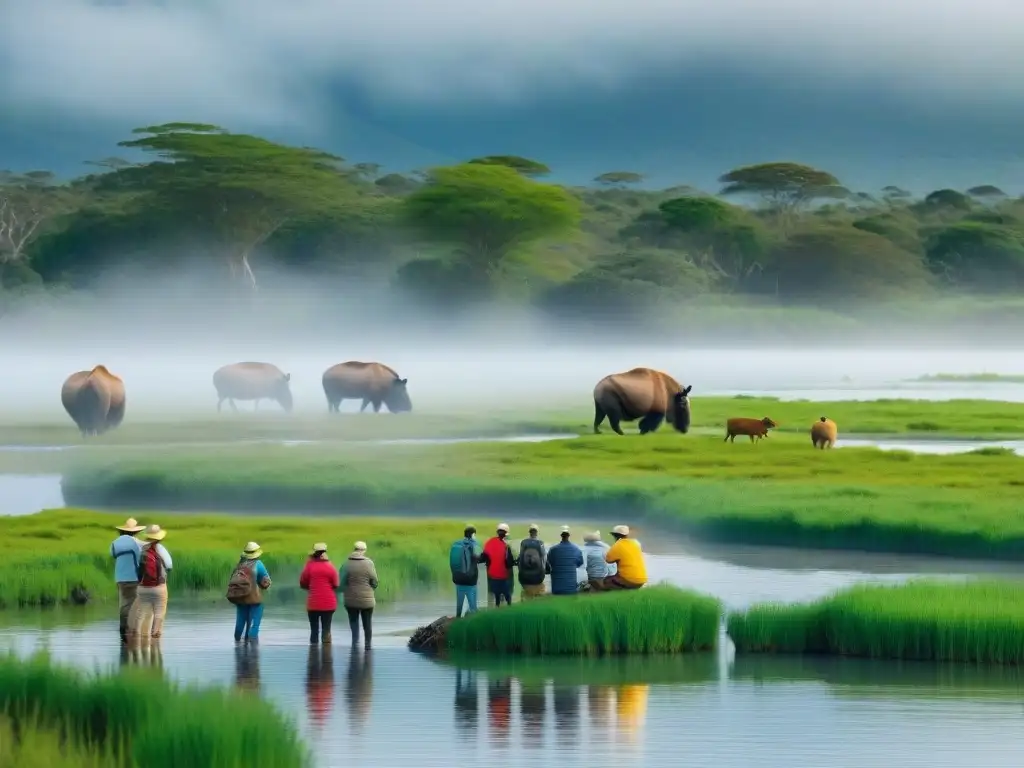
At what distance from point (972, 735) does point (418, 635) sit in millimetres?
8028

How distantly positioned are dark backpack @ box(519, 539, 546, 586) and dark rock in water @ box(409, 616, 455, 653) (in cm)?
105

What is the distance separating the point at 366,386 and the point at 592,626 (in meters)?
61.1

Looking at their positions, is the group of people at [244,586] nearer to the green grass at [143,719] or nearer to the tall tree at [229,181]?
the green grass at [143,719]

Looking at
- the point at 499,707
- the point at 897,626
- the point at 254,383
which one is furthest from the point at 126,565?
the point at 254,383

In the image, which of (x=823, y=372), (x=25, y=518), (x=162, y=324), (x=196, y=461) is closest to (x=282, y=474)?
(x=196, y=461)

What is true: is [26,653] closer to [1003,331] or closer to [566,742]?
[566,742]

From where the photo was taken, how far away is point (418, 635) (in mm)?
27766

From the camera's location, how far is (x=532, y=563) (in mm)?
27797

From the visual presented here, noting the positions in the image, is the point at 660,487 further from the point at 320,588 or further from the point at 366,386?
the point at 366,386

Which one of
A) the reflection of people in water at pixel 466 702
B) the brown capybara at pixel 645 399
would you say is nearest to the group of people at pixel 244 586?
the reflection of people in water at pixel 466 702

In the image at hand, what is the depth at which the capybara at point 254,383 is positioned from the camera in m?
91.5

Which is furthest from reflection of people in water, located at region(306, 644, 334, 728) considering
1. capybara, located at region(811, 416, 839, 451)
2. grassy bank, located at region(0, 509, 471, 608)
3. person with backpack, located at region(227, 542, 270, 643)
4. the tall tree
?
the tall tree

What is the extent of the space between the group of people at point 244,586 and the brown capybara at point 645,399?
4362 cm

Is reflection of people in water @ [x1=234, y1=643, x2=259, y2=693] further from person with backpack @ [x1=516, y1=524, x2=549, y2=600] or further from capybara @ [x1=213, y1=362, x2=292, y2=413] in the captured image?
capybara @ [x1=213, y1=362, x2=292, y2=413]
